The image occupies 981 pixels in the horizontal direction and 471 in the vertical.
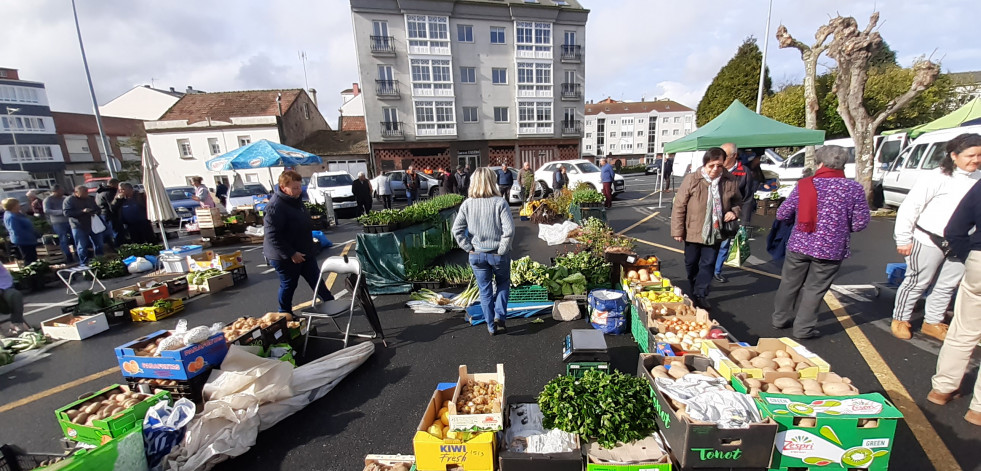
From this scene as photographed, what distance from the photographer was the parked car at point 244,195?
12812 millimetres

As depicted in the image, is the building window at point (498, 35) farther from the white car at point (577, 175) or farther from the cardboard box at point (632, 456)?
the cardboard box at point (632, 456)

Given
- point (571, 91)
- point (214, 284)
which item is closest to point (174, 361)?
point (214, 284)

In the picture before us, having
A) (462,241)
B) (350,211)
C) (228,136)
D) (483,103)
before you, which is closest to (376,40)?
(483,103)

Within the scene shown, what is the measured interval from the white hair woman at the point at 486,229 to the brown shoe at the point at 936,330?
433 cm

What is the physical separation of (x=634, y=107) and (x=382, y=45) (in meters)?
46.6

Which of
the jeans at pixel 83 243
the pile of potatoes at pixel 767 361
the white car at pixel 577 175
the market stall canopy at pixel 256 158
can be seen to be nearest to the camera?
the pile of potatoes at pixel 767 361

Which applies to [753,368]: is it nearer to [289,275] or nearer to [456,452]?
[456,452]

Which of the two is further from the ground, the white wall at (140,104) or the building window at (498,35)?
the building window at (498,35)

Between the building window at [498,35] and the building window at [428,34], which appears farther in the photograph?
the building window at [498,35]

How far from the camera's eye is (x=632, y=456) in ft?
6.40

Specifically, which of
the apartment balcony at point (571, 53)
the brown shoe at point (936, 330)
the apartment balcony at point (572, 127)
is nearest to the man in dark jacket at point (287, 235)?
the brown shoe at point (936, 330)

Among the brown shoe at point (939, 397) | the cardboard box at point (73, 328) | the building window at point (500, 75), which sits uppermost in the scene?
the building window at point (500, 75)

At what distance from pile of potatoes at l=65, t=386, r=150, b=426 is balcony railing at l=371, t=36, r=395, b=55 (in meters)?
26.6

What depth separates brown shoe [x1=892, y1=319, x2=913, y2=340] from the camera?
360 centimetres
